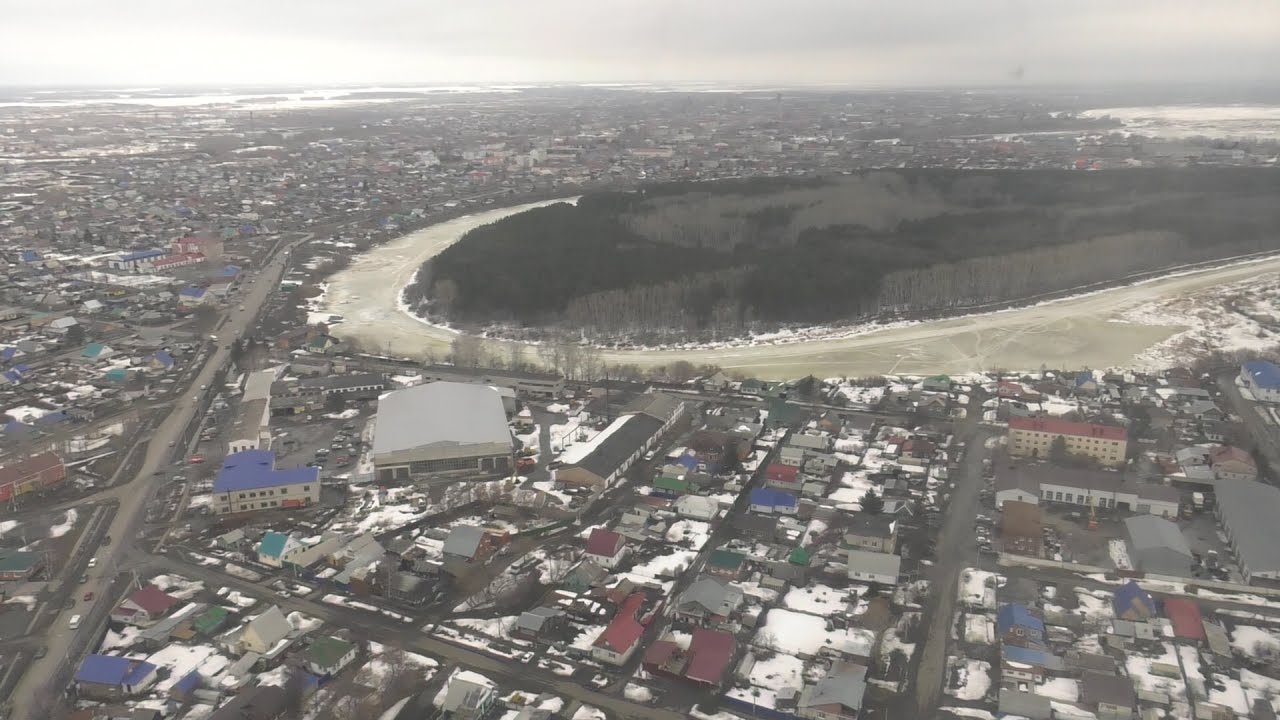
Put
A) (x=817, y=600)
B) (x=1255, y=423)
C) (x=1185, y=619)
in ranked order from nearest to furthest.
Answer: (x=1185, y=619) → (x=817, y=600) → (x=1255, y=423)

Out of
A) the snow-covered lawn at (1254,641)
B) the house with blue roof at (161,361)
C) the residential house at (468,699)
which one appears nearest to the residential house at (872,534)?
the snow-covered lawn at (1254,641)

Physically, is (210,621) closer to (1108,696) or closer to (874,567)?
(874,567)

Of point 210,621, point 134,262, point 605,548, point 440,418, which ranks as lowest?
point 210,621

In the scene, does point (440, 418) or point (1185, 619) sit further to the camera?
point (440, 418)

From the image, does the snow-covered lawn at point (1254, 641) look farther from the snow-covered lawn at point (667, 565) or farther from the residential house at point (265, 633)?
the residential house at point (265, 633)

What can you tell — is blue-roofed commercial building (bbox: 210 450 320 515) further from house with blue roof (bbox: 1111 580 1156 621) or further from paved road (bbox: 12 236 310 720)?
house with blue roof (bbox: 1111 580 1156 621)

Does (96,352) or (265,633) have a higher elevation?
(96,352)

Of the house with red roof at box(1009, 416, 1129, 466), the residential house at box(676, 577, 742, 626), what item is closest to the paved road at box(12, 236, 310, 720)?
the residential house at box(676, 577, 742, 626)

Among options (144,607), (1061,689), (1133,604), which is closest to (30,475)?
(144,607)
